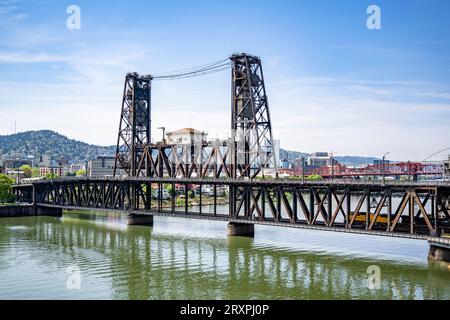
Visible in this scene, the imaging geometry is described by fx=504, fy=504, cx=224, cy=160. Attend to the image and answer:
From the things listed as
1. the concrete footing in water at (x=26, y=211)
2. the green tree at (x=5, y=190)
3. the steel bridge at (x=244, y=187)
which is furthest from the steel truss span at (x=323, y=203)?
the green tree at (x=5, y=190)

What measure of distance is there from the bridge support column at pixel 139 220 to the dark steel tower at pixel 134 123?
11737mm

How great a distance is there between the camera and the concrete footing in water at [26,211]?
339 feet

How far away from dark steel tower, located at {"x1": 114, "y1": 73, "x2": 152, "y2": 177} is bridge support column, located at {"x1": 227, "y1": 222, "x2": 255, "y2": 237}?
3363 cm

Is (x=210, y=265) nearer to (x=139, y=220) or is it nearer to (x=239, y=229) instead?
(x=239, y=229)

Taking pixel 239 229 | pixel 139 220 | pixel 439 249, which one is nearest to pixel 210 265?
pixel 239 229

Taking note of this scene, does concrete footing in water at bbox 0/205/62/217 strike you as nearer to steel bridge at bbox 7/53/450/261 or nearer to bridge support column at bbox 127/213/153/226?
steel bridge at bbox 7/53/450/261

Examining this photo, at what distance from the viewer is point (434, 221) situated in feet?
167

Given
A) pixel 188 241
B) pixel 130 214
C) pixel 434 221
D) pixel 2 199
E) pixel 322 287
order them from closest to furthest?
pixel 322 287
pixel 434 221
pixel 188 241
pixel 130 214
pixel 2 199

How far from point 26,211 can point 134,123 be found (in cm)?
3071

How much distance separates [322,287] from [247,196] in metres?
28.5

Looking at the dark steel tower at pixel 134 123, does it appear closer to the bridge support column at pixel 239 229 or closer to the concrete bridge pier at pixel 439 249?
the bridge support column at pixel 239 229

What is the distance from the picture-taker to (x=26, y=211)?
107250mm

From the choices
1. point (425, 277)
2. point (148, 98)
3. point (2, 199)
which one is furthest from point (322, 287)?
point (2, 199)
